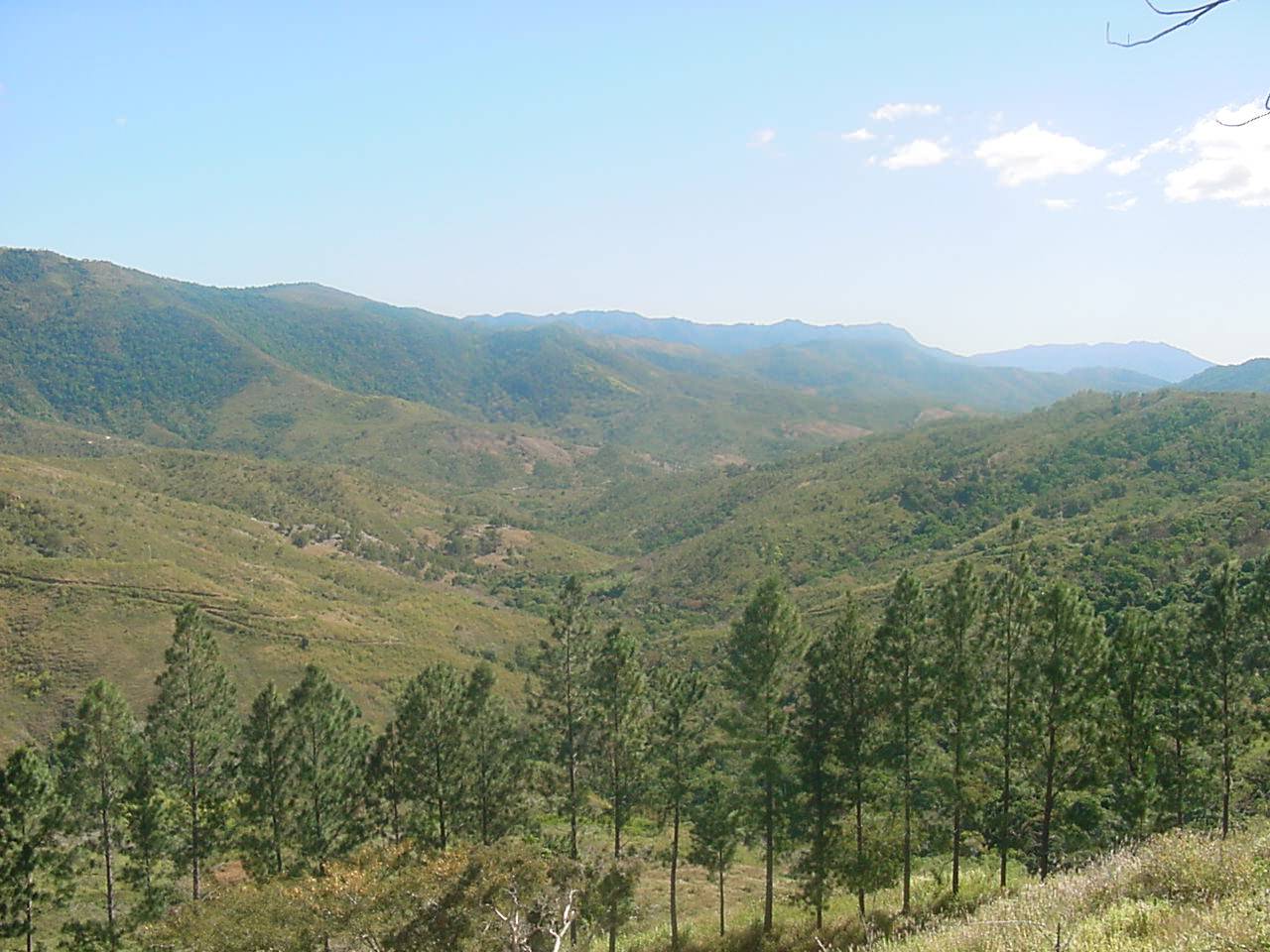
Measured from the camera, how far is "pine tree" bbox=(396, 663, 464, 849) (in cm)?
3247

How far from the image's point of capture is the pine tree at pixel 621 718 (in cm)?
2991

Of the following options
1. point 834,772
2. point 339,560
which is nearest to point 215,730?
point 834,772

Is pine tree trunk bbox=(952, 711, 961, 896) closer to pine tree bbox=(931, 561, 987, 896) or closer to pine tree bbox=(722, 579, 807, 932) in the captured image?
pine tree bbox=(931, 561, 987, 896)

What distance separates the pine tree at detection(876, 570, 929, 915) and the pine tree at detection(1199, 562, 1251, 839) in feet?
33.9

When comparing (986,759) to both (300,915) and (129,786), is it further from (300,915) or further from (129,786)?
(129,786)

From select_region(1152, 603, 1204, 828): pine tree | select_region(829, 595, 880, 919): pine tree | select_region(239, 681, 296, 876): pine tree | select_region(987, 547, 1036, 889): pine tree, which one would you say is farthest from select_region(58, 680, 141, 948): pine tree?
select_region(1152, 603, 1204, 828): pine tree

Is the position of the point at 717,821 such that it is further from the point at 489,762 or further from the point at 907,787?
the point at 489,762

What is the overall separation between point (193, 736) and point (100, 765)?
341 cm

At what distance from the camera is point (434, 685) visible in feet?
108

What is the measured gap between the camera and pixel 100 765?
95.6 ft

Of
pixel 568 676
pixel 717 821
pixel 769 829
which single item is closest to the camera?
pixel 769 829

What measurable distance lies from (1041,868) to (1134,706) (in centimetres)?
917

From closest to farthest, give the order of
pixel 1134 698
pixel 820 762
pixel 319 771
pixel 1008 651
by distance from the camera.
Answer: pixel 1008 651
pixel 820 762
pixel 1134 698
pixel 319 771

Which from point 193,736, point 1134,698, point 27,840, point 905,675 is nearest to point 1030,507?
point 1134,698
